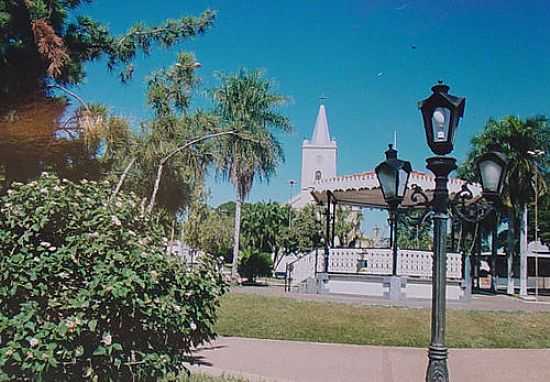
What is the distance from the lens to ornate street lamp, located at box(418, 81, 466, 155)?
501 cm

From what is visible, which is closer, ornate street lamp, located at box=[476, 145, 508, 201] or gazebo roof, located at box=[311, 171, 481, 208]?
ornate street lamp, located at box=[476, 145, 508, 201]

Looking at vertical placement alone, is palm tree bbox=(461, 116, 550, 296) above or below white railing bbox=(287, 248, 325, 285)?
above

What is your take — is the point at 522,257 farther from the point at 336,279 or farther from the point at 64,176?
the point at 64,176

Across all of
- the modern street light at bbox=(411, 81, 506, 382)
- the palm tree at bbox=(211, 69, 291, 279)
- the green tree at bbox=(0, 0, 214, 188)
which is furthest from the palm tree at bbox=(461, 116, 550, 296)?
the modern street light at bbox=(411, 81, 506, 382)

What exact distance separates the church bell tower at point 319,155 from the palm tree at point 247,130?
132 ft

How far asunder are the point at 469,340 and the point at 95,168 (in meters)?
6.69

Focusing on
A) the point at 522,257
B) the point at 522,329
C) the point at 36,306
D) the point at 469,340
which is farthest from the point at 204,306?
the point at 522,257

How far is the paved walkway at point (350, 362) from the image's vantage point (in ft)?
23.2

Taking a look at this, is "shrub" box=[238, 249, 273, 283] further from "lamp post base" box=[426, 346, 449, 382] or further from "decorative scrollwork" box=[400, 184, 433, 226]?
"lamp post base" box=[426, 346, 449, 382]

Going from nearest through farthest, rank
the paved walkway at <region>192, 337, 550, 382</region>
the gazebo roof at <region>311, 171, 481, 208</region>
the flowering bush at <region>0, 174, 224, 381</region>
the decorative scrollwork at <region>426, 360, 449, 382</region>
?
the flowering bush at <region>0, 174, 224, 381</region>
the decorative scrollwork at <region>426, 360, 449, 382</region>
the paved walkway at <region>192, 337, 550, 382</region>
the gazebo roof at <region>311, 171, 481, 208</region>

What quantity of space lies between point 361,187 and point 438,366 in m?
11.5

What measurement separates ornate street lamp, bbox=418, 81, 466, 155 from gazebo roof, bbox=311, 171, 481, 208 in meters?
9.18

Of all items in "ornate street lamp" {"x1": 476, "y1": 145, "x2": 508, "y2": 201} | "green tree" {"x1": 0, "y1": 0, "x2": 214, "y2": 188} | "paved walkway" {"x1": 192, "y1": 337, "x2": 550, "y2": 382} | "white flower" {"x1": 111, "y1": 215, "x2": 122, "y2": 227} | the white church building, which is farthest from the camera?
the white church building

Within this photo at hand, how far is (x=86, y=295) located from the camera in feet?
12.4
